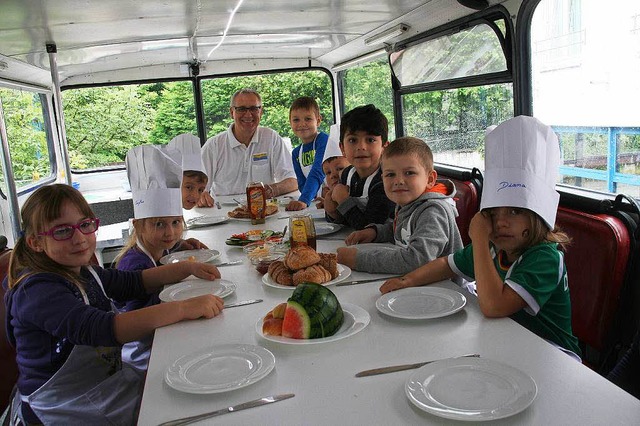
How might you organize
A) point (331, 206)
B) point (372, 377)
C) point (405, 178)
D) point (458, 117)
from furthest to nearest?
point (458, 117) < point (331, 206) < point (405, 178) < point (372, 377)

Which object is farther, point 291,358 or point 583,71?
point 583,71

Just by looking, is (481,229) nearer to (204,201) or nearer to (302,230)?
(302,230)

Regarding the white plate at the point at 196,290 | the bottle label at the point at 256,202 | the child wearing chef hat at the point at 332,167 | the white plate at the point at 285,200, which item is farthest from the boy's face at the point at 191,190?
the white plate at the point at 196,290

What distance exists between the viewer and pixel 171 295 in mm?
1910

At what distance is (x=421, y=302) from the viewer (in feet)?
5.36

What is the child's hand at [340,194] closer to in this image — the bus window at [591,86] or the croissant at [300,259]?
the croissant at [300,259]

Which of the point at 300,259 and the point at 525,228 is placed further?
the point at 300,259

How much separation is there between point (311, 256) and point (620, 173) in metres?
1.73

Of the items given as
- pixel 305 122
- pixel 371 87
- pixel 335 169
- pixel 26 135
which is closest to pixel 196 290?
pixel 335 169

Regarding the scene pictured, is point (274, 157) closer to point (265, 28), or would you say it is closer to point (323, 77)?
point (265, 28)

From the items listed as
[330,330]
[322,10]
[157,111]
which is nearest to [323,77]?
[157,111]

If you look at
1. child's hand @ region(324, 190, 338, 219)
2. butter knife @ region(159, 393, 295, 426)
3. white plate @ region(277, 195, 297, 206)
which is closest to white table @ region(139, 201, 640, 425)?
butter knife @ region(159, 393, 295, 426)

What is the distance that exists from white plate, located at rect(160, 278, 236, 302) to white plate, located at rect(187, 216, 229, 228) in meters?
1.20

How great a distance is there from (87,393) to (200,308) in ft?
1.32
